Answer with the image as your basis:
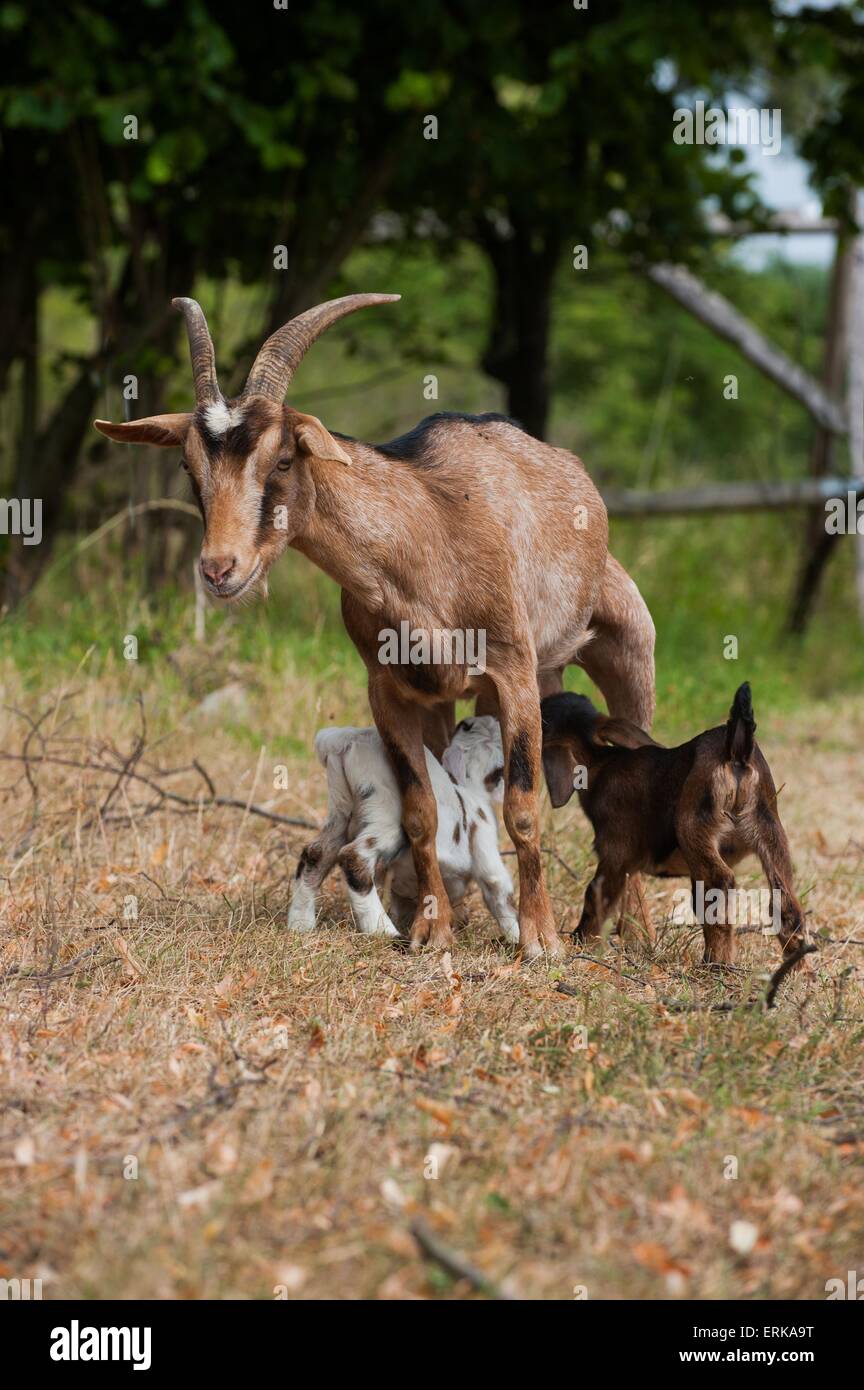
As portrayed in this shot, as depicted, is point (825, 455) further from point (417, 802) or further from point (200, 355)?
point (200, 355)

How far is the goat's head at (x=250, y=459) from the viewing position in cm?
439

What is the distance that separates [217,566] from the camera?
4.33 metres

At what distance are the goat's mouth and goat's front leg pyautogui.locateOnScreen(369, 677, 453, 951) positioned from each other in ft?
2.59

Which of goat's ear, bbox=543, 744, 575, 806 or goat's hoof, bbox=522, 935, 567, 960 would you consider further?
goat's ear, bbox=543, 744, 575, 806

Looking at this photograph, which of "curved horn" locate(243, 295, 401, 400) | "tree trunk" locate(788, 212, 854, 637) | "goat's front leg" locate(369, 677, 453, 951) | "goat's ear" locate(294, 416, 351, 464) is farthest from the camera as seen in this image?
"tree trunk" locate(788, 212, 854, 637)

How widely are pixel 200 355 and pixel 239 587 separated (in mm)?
776

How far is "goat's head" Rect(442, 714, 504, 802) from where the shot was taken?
5562mm

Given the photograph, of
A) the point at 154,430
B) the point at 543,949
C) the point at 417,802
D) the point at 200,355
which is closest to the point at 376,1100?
the point at 543,949

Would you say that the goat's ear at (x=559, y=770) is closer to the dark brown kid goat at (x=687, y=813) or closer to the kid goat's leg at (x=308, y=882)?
the dark brown kid goat at (x=687, y=813)

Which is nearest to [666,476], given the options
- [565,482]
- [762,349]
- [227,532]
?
[762,349]

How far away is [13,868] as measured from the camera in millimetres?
5535

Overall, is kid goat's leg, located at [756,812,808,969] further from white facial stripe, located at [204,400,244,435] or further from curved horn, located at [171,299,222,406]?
curved horn, located at [171,299,222,406]

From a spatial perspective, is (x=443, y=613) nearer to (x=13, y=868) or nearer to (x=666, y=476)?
(x=13, y=868)

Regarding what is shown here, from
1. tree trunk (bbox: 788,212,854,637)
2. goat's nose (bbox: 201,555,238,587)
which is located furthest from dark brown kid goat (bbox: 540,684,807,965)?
tree trunk (bbox: 788,212,854,637)
